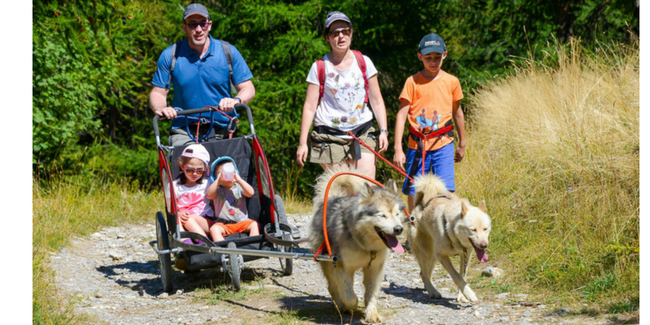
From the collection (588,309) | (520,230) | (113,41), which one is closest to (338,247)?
(588,309)

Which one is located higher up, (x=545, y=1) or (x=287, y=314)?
(x=545, y=1)

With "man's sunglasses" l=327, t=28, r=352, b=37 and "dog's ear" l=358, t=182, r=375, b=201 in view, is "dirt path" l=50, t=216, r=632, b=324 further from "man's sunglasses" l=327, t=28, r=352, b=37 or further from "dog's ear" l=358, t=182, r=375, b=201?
"man's sunglasses" l=327, t=28, r=352, b=37

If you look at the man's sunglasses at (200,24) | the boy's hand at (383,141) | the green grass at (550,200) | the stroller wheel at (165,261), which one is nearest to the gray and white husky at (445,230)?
the boy's hand at (383,141)

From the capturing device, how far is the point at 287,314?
4.87m

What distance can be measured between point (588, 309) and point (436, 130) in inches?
89.5

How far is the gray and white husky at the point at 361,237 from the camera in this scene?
4.24 m

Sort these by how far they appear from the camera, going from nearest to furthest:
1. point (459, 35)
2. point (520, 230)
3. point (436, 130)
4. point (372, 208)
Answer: point (372, 208), point (436, 130), point (520, 230), point (459, 35)

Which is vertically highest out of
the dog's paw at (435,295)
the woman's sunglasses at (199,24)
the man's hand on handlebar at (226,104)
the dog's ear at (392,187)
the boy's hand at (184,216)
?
the woman's sunglasses at (199,24)

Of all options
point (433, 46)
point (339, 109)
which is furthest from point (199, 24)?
point (433, 46)

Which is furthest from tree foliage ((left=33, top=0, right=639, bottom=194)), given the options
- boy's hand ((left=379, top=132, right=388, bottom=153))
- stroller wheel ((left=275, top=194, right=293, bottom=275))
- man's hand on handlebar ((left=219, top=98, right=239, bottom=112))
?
stroller wheel ((left=275, top=194, right=293, bottom=275))

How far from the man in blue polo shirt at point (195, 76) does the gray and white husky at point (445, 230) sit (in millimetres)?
2143

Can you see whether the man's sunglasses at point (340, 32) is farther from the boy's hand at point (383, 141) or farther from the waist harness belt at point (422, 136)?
the waist harness belt at point (422, 136)

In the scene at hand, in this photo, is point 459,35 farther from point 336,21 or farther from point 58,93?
point 336,21

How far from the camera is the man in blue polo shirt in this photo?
5.91m
